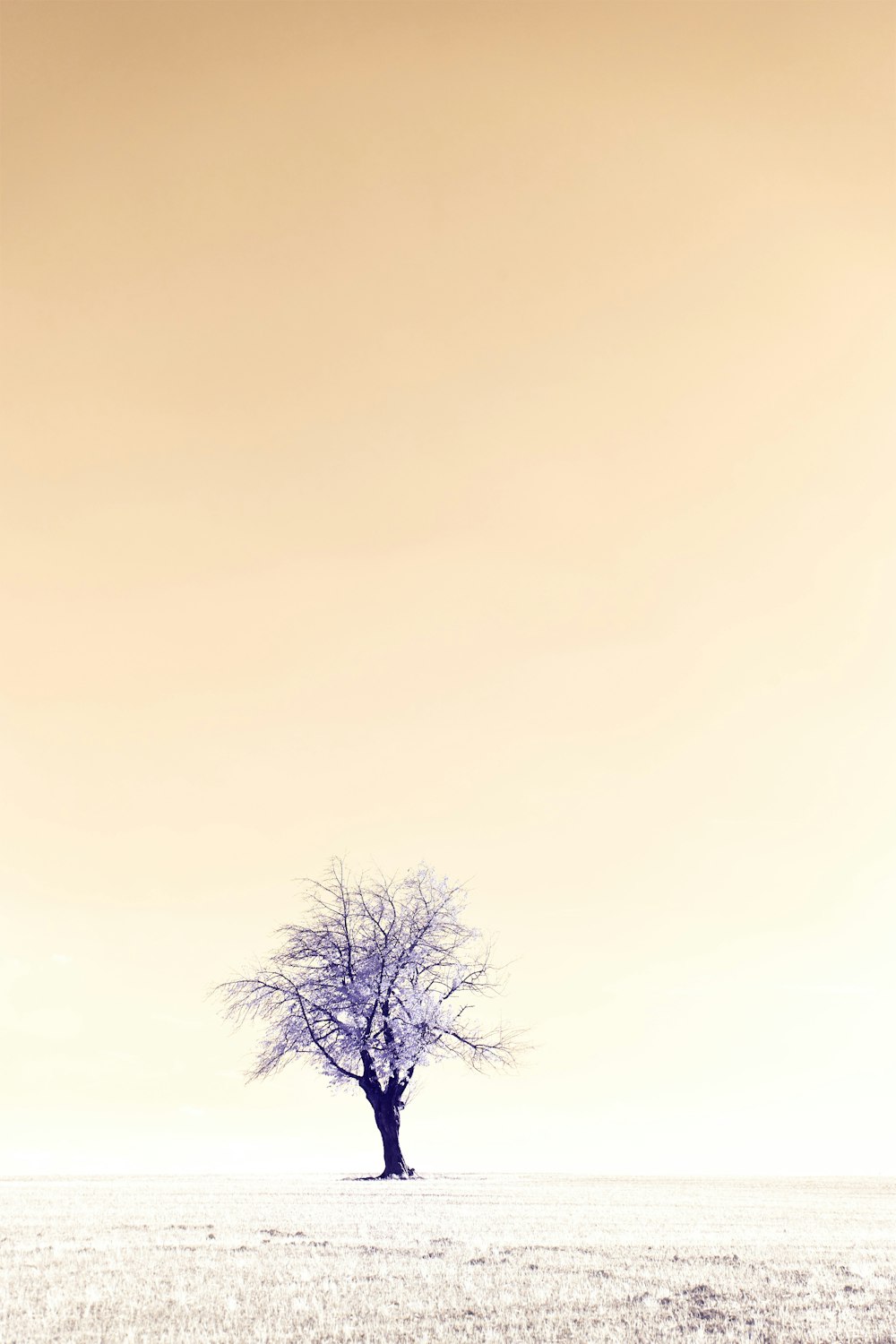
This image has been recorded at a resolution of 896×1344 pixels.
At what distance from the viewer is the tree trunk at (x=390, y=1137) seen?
4806cm

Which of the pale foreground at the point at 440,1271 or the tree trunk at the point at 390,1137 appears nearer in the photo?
the pale foreground at the point at 440,1271

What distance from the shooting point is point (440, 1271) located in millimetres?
17969

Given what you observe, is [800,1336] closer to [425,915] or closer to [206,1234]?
[206,1234]

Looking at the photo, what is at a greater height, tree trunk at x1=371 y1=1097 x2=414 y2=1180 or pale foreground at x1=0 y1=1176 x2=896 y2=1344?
tree trunk at x1=371 y1=1097 x2=414 y2=1180

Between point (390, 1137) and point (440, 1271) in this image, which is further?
point (390, 1137)

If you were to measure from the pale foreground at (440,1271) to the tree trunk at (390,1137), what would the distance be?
15.7 metres

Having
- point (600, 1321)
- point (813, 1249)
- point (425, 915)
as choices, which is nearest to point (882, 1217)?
point (813, 1249)

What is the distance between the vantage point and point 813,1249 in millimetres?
A: 21766

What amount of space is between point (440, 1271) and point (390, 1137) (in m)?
32.7

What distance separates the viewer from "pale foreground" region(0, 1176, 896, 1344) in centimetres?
1400

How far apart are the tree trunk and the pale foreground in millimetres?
15750

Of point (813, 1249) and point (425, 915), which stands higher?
point (425, 915)

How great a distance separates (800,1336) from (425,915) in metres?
39.0

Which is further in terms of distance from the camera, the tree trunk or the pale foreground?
the tree trunk
